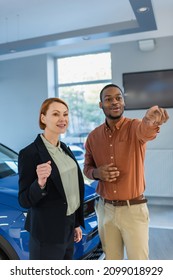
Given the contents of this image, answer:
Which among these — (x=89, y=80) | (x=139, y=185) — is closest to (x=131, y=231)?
(x=139, y=185)

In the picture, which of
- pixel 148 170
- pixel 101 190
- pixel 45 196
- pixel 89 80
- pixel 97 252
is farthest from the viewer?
pixel 89 80

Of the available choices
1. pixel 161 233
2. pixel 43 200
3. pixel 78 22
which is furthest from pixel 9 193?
pixel 78 22

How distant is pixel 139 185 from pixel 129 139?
23cm

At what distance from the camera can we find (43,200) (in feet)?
3.55

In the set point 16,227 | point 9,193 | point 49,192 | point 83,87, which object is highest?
point 83,87

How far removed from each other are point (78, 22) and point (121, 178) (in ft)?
11.8

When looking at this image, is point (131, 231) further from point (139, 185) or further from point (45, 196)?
point (45, 196)

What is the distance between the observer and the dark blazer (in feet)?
3.52

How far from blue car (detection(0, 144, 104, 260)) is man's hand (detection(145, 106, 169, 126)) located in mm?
819

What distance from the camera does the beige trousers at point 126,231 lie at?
1.30 meters

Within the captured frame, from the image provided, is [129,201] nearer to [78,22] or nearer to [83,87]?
[78,22]

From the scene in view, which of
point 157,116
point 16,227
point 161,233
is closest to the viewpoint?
point 157,116

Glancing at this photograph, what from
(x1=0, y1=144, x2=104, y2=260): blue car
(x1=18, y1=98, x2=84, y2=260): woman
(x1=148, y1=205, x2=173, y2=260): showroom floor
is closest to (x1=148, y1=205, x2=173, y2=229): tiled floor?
(x1=148, y1=205, x2=173, y2=260): showroom floor
